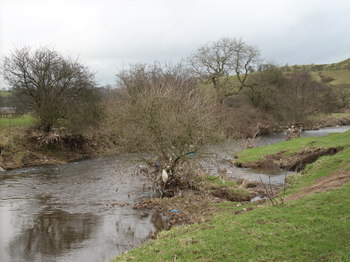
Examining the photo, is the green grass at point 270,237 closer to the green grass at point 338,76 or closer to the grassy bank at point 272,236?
the grassy bank at point 272,236

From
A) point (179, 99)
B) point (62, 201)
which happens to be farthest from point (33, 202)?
point (179, 99)

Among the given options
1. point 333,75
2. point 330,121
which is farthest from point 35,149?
point 333,75

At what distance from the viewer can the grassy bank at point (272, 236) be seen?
749 centimetres

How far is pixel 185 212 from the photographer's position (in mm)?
14398

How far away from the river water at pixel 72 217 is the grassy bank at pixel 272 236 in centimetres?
239

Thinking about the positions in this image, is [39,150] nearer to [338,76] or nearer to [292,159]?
[292,159]

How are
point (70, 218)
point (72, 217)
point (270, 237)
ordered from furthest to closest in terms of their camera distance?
point (72, 217), point (70, 218), point (270, 237)

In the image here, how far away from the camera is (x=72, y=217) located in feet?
47.9

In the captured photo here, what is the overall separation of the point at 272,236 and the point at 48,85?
30.9 metres

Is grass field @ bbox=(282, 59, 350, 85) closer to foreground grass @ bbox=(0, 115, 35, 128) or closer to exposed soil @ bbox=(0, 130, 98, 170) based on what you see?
exposed soil @ bbox=(0, 130, 98, 170)

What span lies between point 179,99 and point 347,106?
7776 centimetres

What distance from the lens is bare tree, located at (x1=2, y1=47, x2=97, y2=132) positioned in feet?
110

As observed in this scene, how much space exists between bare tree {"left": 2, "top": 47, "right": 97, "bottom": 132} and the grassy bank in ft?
89.2

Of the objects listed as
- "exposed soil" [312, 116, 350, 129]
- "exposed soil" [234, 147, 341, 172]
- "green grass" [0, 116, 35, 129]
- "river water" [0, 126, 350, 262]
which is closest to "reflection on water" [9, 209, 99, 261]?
"river water" [0, 126, 350, 262]
